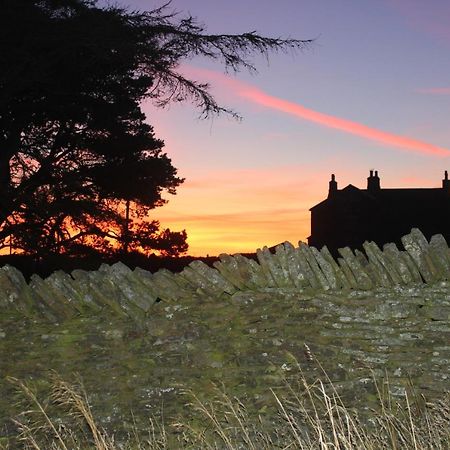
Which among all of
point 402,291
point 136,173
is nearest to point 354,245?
point 136,173

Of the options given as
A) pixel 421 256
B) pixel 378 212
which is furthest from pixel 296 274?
pixel 378 212

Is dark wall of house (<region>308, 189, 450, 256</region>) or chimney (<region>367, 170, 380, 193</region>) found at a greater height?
chimney (<region>367, 170, 380, 193</region>)

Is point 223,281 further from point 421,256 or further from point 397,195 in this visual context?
point 397,195

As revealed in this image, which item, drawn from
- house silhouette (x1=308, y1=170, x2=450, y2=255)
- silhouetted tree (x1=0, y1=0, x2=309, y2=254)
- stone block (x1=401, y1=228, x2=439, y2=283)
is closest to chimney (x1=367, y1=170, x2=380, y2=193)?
house silhouette (x1=308, y1=170, x2=450, y2=255)

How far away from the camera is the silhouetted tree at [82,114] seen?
1302cm

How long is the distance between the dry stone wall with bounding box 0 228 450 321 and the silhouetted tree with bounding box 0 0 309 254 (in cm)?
685

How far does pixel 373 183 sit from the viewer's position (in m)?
35.6

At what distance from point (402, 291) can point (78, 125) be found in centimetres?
1169

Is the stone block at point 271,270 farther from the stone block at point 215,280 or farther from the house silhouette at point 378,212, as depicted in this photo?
the house silhouette at point 378,212

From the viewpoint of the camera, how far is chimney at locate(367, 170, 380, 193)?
35.4 meters

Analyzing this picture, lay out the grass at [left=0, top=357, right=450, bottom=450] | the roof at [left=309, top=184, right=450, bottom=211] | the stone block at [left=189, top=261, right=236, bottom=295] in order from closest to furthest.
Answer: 1. the grass at [left=0, top=357, right=450, bottom=450]
2. the stone block at [left=189, top=261, right=236, bottom=295]
3. the roof at [left=309, top=184, right=450, bottom=211]

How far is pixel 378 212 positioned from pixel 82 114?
71.5 feet

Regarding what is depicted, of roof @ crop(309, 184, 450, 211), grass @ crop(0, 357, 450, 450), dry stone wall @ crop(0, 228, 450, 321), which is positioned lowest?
grass @ crop(0, 357, 450, 450)

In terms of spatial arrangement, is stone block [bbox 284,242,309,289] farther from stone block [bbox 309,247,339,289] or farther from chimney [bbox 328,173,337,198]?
chimney [bbox 328,173,337,198]
